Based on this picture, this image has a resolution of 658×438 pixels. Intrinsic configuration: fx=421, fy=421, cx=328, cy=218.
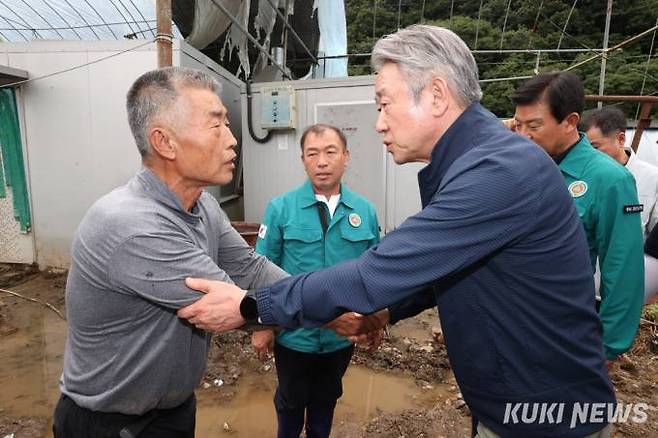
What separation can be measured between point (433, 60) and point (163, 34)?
11.1ft

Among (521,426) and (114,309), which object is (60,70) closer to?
(114,309)

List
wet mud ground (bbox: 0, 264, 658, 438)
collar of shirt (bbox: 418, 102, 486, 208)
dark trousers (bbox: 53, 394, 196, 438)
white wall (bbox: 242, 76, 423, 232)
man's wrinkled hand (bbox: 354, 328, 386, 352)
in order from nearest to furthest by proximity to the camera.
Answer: collar of shirt (bbox: 418, 102, 486, 208)
dark trousers (bbox: 53, 394, 196, 438)
man's wrinkled hand (bbox: 354, 328, 386, 352)
wet mud ground (bbox: 0, 264, 658, 438)
white wall (bbox: 242, 76, 423, 232)

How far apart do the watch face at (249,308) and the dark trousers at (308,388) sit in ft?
3.45

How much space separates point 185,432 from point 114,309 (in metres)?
0.66

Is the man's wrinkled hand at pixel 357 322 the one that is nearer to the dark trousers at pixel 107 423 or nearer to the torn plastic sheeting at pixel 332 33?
the dark trousers at pixel 107 423

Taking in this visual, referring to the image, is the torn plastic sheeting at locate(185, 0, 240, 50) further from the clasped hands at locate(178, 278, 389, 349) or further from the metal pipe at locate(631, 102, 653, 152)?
the clasped hands at locate(178, 278, 389, 349)

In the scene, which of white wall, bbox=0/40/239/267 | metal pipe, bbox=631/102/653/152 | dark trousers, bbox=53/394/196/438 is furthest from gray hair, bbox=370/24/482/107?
white wall, bbox=0/40/239/267

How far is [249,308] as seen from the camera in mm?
1541

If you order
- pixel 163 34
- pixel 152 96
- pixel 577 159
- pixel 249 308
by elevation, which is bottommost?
pixel 249 308

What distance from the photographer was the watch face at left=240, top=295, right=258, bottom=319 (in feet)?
5.04

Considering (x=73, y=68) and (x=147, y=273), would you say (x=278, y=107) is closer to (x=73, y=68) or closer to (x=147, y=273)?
(x=73, y=68)

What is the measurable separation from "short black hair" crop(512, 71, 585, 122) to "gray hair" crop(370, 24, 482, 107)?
42.1 inches

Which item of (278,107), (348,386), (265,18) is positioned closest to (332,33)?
(265,18)

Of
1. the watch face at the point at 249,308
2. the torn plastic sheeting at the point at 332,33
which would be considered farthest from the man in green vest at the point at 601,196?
the torn plastic sheeting at the point at 332,33
